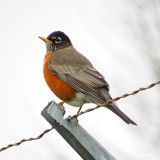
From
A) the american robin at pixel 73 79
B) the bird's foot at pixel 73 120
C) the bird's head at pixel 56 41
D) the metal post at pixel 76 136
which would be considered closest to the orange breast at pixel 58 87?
the american robin at pixel 73 79

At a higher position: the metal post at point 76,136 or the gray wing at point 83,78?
the metal post at point 76,136

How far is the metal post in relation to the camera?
13.2 feet

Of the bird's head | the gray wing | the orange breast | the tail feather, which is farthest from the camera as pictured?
the bird's head

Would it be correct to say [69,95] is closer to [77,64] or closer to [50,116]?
[77,64]

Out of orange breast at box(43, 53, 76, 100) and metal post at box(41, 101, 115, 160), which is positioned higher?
metal post at box(41, 101, 115, 160)

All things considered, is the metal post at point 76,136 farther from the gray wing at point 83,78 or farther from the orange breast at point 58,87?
the orange breast at point 58,87

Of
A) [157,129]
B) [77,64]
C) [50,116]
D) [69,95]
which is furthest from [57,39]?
[50,116]

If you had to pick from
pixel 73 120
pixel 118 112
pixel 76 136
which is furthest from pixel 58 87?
pixel 76 136

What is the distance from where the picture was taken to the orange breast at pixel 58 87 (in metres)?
6.10

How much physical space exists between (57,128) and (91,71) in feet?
7.35

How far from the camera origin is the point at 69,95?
6.10 meters

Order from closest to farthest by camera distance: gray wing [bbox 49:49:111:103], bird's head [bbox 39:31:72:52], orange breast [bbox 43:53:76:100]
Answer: gray wing [bbox 49:49:111:103] < orange breast [bbox 43:53:76:100] < bird's head [bbox 39:31:72:52]

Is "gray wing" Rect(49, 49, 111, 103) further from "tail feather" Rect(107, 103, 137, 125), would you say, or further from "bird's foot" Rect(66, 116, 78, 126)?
"bird's foot" Rect(66, 116, 78, 126)

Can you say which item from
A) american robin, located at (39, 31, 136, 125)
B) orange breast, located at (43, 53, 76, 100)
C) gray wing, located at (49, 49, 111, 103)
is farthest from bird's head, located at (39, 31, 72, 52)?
orange breast, located at (43, 53, 76, 100)
